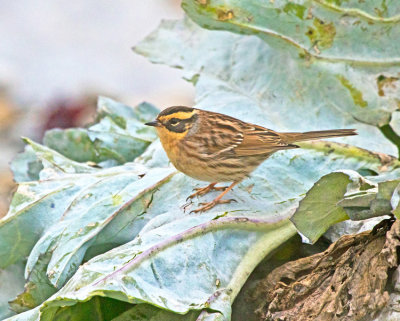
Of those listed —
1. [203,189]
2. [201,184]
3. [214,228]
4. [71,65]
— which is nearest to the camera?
[214,228]

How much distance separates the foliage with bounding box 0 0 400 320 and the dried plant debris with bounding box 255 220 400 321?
13 cm

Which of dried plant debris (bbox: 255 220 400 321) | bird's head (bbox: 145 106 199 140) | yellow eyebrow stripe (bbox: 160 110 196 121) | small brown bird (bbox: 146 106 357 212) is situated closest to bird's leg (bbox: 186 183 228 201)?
small brown bird (bbox: 146 106 357 212)

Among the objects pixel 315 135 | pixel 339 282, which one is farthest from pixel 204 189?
pixel 339 282

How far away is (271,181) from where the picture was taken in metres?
3.91

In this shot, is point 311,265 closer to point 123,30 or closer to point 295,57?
point 295,57

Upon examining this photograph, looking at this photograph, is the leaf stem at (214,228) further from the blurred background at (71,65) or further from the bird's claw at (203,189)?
the blurred background at (71,65)

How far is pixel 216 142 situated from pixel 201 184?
27 centimetres

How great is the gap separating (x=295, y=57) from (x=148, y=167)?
1.19m

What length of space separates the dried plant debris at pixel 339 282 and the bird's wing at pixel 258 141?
86 cm

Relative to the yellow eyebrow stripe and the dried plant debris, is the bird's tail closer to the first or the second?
the yellow eyebrow stripe

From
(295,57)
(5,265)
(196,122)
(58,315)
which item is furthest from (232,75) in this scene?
(58,315)

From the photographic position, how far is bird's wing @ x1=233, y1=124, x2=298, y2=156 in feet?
12.7

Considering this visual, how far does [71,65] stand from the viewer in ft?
26.3

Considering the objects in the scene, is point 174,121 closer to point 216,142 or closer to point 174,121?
point 174,121
